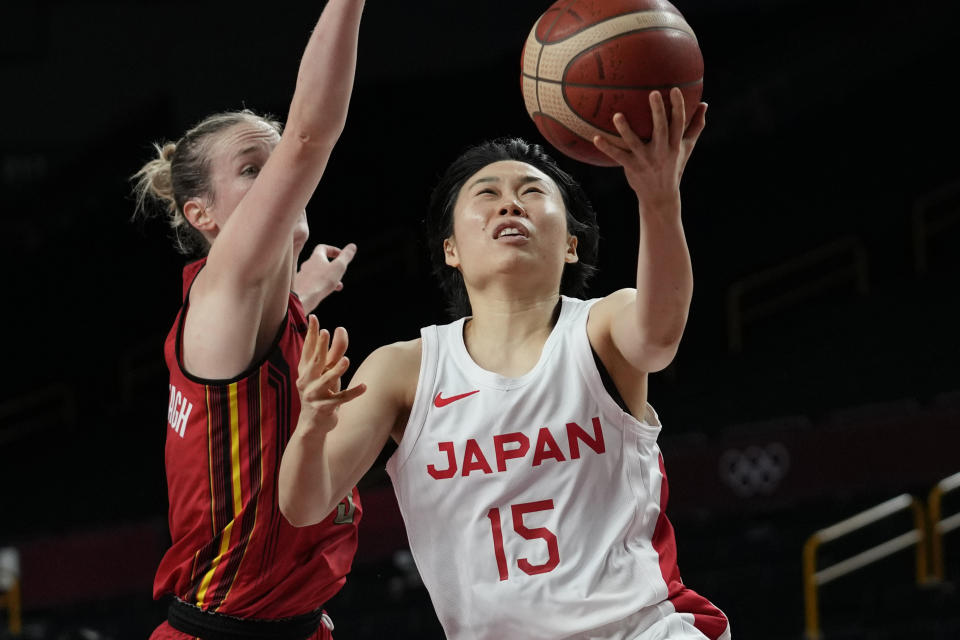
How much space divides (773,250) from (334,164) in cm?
497

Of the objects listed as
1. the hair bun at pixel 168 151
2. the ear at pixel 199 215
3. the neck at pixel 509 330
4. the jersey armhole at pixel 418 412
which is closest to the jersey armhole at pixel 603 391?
the neck at pixel 509 330

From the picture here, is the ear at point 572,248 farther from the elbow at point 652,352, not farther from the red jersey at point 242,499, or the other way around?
the red jersey at point 242,499

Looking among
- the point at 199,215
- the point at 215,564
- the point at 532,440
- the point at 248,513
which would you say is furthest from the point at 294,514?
the point at 199,215

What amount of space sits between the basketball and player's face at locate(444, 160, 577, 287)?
0.75 feet

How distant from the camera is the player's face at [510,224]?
10.7 ft

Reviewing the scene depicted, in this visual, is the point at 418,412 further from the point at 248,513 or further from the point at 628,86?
the point at 628,86

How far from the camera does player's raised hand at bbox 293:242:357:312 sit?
4.06m

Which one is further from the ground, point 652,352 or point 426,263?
point 426,263

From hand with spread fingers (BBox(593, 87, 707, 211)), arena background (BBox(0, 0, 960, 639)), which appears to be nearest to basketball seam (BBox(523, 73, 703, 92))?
hand with spread fingers (BBox(593, 87, 707, 211))

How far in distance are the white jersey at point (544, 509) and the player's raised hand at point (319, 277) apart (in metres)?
0.95

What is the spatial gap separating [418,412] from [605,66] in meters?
0.96

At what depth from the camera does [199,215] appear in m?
3.40

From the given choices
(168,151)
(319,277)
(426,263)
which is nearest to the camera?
(168,151)

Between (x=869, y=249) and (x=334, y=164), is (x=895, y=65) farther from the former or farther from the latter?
(x=334, y=164)
